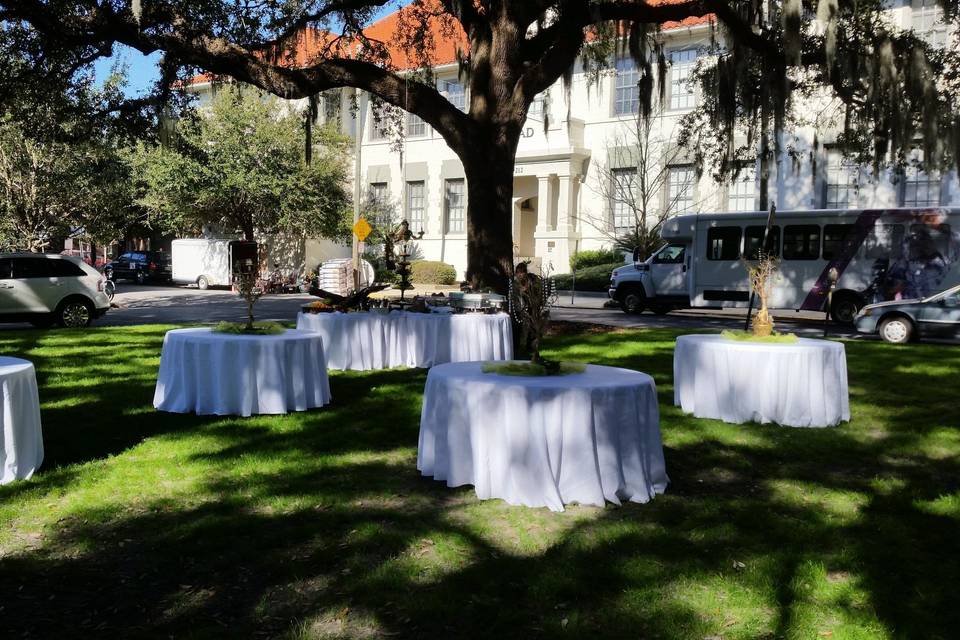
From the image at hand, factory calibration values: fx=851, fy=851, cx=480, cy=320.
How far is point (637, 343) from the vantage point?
48.6 feet

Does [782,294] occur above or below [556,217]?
below

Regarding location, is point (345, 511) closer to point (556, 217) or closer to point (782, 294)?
point (782, 294)

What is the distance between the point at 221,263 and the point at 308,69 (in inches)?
938

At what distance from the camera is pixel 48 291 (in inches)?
691

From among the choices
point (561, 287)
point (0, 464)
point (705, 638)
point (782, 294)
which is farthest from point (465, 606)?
point (561, 287)

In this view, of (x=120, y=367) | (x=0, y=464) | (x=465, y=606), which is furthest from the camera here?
(x=120, y=367)

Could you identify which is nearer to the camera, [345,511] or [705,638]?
[705,638]

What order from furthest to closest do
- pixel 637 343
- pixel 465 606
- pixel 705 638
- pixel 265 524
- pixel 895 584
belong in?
pixel 637 343
pixel 265 524
pixel 895 584
pixel 465 606
pixel 705 638

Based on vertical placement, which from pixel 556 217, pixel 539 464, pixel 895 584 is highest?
pixel 556 217

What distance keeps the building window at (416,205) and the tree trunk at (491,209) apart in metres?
25.0

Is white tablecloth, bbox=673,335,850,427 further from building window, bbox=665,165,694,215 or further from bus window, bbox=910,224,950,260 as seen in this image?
building window, bbox=665,165,694,215

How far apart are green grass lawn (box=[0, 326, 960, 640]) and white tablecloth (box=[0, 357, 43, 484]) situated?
0.17 meters

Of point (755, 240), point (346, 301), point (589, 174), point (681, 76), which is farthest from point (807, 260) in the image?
point (346, 301)

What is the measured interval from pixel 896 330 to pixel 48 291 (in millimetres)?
16848
